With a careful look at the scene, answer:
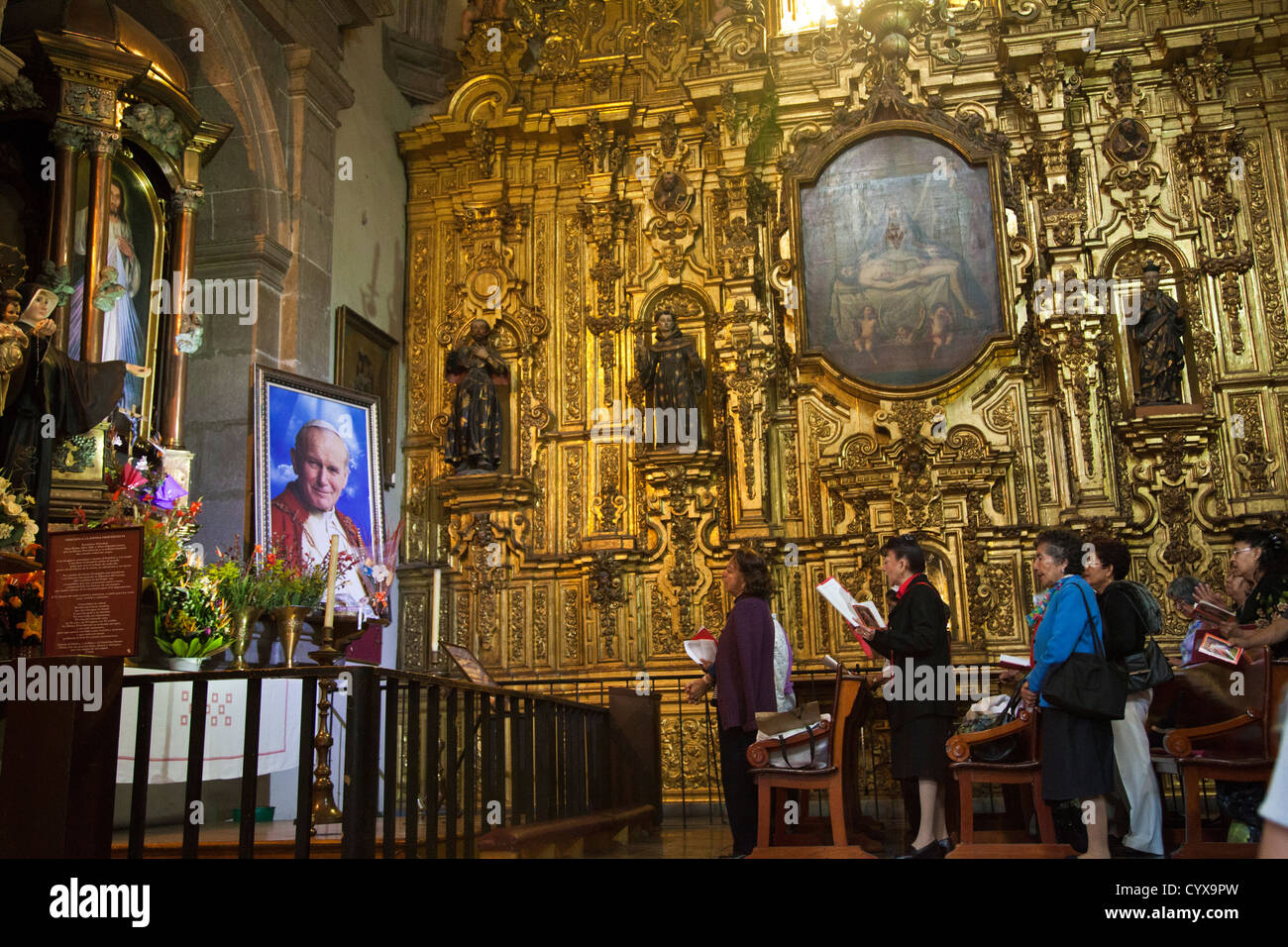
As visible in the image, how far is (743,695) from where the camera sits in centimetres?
640

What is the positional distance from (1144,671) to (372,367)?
843cm

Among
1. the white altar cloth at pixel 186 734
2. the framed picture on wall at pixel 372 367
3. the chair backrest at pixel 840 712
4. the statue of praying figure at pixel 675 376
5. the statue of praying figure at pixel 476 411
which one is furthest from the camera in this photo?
the statue of praying figure at pixel 476 411

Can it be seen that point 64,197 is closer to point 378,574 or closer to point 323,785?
point 378,574

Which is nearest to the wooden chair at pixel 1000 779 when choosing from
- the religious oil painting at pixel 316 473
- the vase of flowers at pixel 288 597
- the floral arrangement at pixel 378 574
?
the vase of flowers at pixel 288 597

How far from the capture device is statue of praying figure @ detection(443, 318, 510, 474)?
12023 mm

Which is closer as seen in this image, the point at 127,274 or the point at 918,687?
the point at 918,687

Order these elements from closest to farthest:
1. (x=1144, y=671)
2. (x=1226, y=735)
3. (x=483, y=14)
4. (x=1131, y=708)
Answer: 1. (x=1226, y=735)
2. (x=1144, y=671)
3. (x=1131, y=708)
4. (x=483, y=14)

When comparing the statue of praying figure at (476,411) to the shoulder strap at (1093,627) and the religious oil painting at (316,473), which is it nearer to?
the religious oil painting at (316,473)

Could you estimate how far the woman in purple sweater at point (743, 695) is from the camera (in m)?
6.36

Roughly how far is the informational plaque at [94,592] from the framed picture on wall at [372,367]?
20.5ft

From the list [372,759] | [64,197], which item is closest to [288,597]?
[64,197]

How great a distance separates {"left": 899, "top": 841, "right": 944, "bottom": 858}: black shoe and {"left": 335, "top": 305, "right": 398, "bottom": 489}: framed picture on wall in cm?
723

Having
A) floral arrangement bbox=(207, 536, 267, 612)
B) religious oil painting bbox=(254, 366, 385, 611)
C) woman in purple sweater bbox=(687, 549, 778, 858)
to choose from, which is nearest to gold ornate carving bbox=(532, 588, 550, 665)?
religious oil painting bbox=(254, 366, 385, 611)
